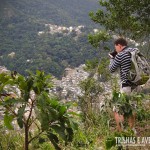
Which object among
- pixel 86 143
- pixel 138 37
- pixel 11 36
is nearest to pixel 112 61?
pixel 86 143

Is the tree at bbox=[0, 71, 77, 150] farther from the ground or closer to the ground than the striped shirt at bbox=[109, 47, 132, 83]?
closer to the ground

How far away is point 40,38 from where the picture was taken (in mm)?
78625

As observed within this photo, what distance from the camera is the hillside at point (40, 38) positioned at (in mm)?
56219

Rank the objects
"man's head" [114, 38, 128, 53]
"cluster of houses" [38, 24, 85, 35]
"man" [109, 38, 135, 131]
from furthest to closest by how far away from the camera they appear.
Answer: "cluster of houses" [38, 24, 85, 35], "man's head" [114, 38, 128, 53], "man" [109, 38, 135, 131]

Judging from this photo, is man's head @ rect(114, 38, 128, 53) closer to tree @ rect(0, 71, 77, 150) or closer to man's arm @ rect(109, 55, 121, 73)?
man's arm @ rect(109, 55, 121, 73)

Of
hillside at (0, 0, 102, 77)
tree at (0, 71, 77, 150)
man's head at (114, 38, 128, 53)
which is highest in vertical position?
hillside at (0, 0, 102, 77)

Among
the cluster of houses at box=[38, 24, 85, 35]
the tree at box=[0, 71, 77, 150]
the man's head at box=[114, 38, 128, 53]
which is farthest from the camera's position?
the cluster of houses at box=[38, 24, 85, 35]

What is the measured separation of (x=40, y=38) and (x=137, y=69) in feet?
250

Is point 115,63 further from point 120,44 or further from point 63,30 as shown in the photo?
point 63,30

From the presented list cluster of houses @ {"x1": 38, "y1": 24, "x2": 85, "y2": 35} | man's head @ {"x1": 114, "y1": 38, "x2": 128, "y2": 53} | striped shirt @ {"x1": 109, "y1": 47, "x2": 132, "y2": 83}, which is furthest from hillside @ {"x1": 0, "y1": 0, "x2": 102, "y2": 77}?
striped shirt @ {"x1": 109, "y1": 47, "x2": 132, "y2": 83}

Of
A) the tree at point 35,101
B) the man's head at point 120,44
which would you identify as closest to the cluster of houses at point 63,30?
the man's head at point 120,44

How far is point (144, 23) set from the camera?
435 inches

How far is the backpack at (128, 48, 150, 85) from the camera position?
3285 millimetres

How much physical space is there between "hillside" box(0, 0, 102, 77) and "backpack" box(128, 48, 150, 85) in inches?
1712
